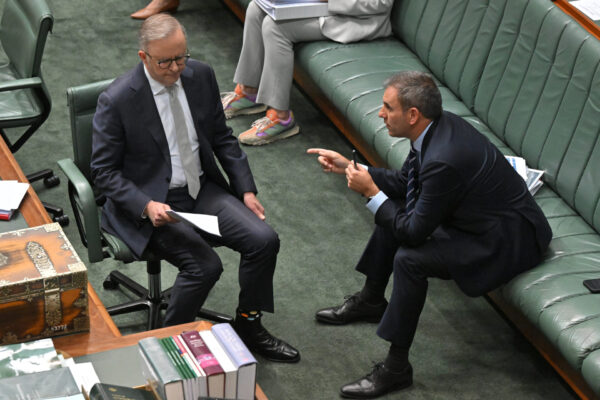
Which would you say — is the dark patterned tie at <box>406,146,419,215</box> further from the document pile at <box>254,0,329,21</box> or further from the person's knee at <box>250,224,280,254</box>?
the document pile at <box>254,0,329,21</box>

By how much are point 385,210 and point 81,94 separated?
4.18 ft

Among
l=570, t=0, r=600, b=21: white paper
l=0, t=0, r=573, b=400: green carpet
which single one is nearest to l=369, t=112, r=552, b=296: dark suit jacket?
l=0, t=0, r=573, b=400: green carpet

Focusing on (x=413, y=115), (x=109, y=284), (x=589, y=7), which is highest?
(x=589, y=7)

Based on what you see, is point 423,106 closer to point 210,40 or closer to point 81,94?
point 81,94

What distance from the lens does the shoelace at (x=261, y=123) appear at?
5.34 meters

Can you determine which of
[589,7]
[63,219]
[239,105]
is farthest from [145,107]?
[589,7]

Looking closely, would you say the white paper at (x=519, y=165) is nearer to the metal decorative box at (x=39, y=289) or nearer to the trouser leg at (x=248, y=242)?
the trouser leg at (x=248, y=242)

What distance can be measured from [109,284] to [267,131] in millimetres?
1526

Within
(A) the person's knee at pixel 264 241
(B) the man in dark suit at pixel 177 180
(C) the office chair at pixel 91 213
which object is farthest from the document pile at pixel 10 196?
(A) the person's knee at pixel 264 241

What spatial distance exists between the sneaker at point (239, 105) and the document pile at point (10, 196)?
215 cm

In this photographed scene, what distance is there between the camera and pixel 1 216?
336cm

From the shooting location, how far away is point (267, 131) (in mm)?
5332

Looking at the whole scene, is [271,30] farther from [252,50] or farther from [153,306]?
[153,306]

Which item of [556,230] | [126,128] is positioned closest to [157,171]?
[126,128]
